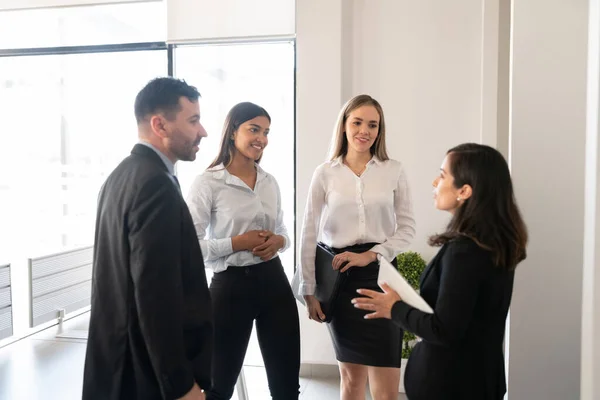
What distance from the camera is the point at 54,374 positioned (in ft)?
13.7

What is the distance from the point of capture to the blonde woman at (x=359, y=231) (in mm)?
2385

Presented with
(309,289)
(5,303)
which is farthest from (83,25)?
(309,289)

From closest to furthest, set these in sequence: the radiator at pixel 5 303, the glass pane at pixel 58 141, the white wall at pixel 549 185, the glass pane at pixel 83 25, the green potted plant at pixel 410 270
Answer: the white wall at pixel 549 185, the green potted plant at pixel 410 270, the radiator at pixel 5 303, the glass pane at pixel 83 25, the glass pane at pixel 58 141

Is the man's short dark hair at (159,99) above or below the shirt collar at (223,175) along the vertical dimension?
above

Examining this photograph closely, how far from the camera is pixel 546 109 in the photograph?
2562 mm

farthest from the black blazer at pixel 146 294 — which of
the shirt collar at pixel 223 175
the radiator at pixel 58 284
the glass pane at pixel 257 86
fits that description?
the radiator at pixel 58 284

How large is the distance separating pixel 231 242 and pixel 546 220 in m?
1.51

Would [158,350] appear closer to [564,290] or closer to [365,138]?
[365,138]

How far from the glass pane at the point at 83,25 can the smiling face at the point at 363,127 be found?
9.84 ft

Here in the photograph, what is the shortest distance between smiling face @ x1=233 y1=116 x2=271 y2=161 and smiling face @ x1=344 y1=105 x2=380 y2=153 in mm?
393

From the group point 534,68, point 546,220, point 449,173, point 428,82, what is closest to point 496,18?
point 428,82

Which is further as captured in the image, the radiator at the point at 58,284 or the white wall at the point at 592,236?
the radiator at the point at 58,284

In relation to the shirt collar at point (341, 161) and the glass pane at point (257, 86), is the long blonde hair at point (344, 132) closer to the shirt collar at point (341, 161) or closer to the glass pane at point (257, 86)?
the shirt collar at point (341, 161)

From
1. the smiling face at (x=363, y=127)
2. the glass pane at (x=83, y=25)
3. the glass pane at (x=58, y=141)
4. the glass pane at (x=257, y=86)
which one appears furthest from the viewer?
the glass pane at (x=58, y=141)
